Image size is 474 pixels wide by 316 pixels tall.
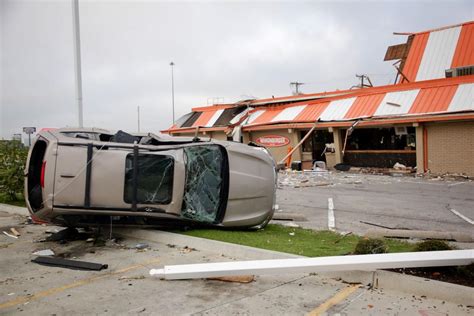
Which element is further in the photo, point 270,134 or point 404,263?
point 270,134

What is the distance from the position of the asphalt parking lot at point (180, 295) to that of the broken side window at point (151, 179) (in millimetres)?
1186

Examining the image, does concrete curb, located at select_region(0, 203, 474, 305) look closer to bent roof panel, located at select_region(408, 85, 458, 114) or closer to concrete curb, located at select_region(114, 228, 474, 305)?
concrete curb, located at select_region(114, 228, 474, 305)

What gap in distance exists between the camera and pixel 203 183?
7.64m

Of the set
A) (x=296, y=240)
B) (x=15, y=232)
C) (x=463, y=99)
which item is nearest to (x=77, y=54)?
(x=15, y=232)

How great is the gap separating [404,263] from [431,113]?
17703 mm

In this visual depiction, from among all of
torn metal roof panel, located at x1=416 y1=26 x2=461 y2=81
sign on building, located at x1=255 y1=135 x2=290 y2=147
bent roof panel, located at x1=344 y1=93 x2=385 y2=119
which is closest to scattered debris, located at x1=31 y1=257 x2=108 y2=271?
bent roof panel, located at x1=344 y1=93 x2=385 y2=119

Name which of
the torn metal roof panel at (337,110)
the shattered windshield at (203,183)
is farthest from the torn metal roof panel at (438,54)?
the shattered windshield at (203,183)

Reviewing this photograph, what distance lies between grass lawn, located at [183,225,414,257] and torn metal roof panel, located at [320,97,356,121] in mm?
16955

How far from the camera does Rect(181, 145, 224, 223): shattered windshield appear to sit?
755 centimetres

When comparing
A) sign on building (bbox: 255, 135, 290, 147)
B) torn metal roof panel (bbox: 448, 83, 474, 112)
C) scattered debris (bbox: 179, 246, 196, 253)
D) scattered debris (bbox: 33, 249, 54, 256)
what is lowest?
scattered debris (bbox: 179, 246, 196, 253)

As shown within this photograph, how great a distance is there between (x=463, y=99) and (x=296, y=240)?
1678 cm

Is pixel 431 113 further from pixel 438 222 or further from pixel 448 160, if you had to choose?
pixel 438 222

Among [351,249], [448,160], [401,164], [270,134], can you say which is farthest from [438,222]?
[270,134]

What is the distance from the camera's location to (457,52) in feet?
82.5
